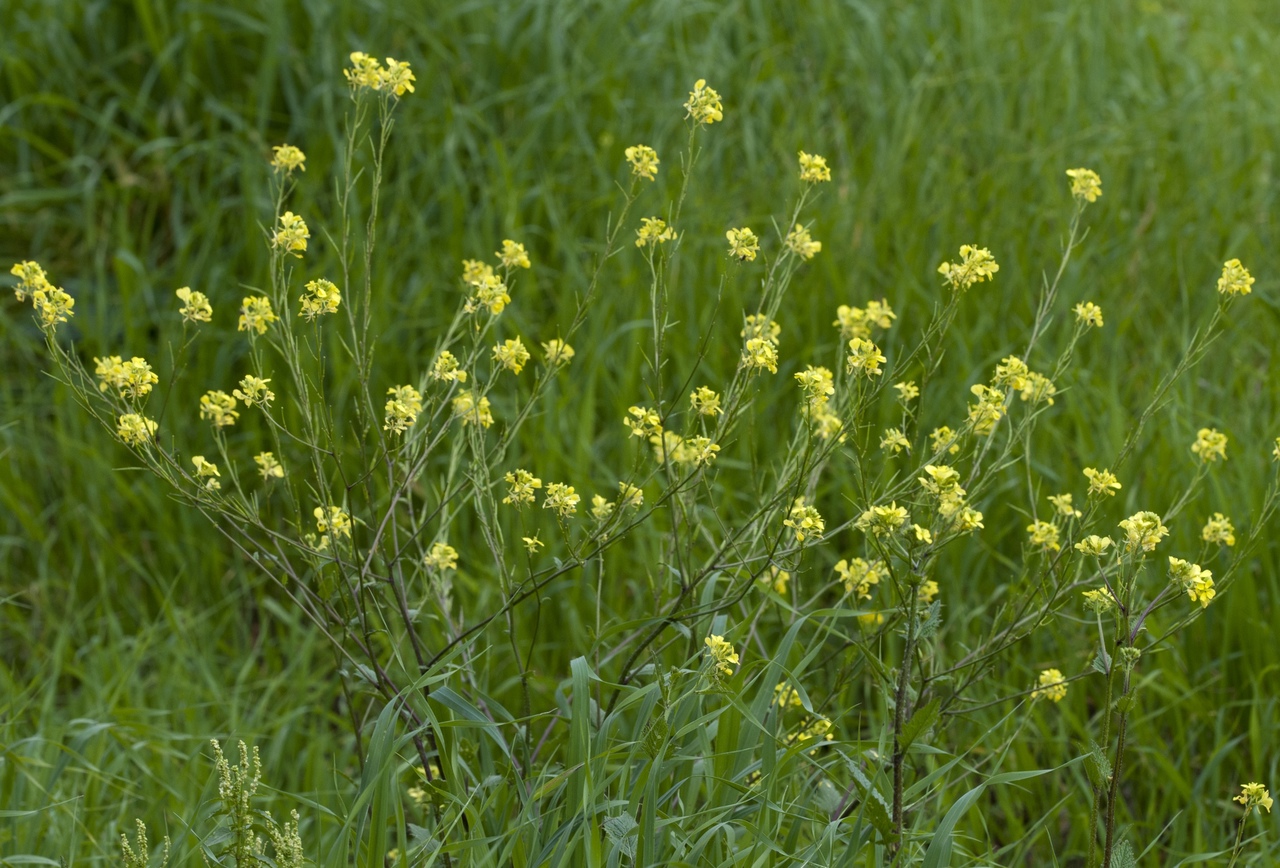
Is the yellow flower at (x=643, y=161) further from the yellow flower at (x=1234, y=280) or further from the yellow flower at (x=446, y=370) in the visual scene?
the yellow flower at (x=1234, y=280)

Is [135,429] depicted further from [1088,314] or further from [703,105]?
[1088,314]

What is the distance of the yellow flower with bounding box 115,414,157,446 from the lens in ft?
5.42

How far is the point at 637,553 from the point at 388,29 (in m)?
2.22

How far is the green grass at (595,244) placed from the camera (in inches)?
104

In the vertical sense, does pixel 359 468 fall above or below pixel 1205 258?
below

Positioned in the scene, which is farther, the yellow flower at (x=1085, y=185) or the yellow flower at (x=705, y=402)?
the yellow flower at (x=1085, y=185)

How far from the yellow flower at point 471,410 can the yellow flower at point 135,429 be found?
0.43 meters

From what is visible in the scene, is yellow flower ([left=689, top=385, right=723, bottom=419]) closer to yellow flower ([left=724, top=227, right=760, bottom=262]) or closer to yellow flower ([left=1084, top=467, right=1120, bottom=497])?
yellow flower ([left=724, top=227, right=760, bottom=262])

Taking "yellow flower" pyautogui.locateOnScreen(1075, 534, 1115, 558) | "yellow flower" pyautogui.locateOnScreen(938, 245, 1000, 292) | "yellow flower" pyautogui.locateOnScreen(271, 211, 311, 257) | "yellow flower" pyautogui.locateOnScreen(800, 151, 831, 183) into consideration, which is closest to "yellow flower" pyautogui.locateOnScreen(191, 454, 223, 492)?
"yellow flower" pyautogui.locateOnScreen(271, 211, 311, 257)

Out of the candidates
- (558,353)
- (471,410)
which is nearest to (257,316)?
(471,410)

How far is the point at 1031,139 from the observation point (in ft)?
13.6

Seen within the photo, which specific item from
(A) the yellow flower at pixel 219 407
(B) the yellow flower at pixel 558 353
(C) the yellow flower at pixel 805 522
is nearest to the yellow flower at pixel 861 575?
(C) the yellow flower at pixel 805 522

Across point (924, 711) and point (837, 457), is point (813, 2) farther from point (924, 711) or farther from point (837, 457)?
point (924, 711)

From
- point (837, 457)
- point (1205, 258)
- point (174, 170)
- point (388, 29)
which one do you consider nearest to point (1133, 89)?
point (1205, 258)
